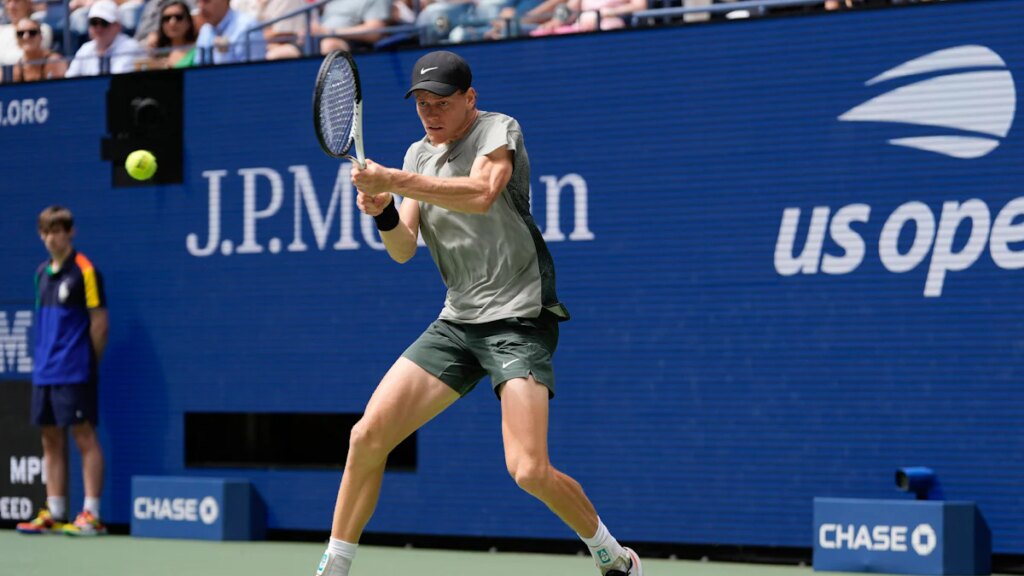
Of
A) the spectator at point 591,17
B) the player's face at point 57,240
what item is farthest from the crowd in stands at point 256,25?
the player's face at point 57,240

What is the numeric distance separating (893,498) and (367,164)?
3.67 meters

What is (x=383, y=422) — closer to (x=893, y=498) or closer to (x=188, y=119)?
(x=893, y=498)

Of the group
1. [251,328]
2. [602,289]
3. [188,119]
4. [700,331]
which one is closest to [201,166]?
[188,119]

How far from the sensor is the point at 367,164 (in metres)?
5.00

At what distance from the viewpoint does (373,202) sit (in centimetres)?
518

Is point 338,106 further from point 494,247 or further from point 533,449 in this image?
point 533,449

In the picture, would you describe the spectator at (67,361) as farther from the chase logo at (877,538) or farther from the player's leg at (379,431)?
the chase logo at (877,538)

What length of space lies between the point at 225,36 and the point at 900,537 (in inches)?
199

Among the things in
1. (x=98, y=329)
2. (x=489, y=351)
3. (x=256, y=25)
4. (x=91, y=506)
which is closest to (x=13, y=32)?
(x=256, y=25)

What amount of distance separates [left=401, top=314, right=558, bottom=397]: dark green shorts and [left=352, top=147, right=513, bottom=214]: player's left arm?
0.49 metres

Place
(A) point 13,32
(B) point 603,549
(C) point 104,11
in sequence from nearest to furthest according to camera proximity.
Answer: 1. (B) point 603,549
2. (C) point 104,11
3. (A) point 13,32

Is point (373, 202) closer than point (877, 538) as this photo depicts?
Yes

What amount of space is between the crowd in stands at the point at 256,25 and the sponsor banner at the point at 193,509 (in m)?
2.49

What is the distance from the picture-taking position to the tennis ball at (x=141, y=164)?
939cm
